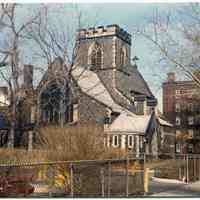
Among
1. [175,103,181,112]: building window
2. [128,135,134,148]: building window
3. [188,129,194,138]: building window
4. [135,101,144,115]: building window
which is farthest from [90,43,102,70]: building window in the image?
[188,129,194,138]: building window

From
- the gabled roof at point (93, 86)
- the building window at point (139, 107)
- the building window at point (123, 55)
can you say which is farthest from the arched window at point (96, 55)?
the building window at point (139, 107)

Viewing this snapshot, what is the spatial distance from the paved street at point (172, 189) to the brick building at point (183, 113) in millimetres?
865

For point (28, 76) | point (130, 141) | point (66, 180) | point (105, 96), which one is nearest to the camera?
point (66, 180)

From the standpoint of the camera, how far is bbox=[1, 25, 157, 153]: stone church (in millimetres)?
11484

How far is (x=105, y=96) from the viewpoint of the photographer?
12.2 m

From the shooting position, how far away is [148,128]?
38.7ft

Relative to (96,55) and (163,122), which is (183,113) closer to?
(163,122)

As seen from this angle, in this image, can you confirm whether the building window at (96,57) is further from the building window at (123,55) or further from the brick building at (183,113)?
the brick building at (183,113)

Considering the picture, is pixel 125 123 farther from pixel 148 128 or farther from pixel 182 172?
pixel 182 172

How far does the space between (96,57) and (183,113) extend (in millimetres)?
2515

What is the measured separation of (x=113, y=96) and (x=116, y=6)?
10.7 feet

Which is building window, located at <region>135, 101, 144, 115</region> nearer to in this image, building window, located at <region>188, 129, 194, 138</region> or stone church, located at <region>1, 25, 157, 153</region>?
stone church, located at <region>1, 25, 157, 153</region>

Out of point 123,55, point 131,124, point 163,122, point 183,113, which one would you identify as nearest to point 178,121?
point 183,113

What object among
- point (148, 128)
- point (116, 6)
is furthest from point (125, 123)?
point (116, 6)
